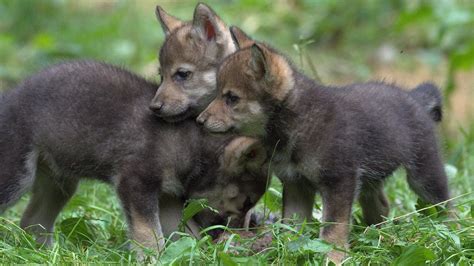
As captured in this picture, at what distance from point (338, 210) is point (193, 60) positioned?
53.6 inches

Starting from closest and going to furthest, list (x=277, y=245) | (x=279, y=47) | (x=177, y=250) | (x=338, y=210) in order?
1. (x=177, y=250)
2. (x=277, y=245)
3. (x=338, y=210)
4. (x=279, y=47)

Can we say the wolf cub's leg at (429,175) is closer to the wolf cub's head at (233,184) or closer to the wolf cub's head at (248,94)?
the wolf cub's head at (233,184)

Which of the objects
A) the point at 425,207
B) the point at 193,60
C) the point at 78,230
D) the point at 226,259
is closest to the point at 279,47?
the point at 193,60

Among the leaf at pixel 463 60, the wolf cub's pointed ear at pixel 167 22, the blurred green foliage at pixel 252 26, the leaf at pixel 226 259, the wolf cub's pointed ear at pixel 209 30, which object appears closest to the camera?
the leaf at pixel 226 259

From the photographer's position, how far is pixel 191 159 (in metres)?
5.94

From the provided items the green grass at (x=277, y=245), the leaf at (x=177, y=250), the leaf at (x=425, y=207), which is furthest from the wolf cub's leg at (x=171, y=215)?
the leaf at (x=425, y=207)

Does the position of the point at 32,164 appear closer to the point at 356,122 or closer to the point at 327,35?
the point at 356,122

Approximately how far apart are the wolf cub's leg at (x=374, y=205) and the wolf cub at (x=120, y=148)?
700mm

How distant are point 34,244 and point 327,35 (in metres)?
7.91

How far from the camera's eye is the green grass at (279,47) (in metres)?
5.30

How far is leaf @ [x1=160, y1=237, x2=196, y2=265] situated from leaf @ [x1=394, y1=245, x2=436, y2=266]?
1010 mm

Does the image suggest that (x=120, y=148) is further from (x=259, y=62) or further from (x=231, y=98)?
(x=259, y=62)

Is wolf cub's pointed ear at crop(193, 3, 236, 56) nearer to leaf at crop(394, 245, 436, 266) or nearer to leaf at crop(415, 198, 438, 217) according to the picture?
leaf at crop(415, 198, 438, 217)

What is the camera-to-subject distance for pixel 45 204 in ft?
21.3
